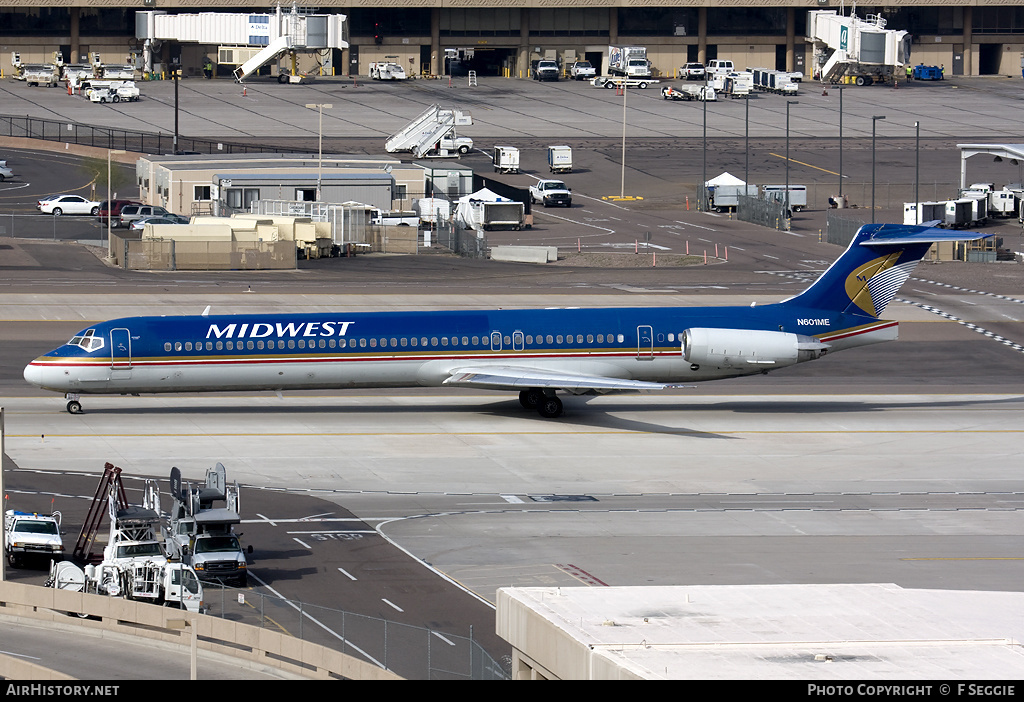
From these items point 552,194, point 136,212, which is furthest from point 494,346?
point 552,194

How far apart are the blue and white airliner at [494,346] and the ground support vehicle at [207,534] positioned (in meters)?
12.9

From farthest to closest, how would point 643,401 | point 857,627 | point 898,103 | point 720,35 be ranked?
point 720,35
point 898,103
point 643,401
point 857,627

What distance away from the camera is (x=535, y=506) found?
1593 inches

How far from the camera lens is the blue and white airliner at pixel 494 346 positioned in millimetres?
48656

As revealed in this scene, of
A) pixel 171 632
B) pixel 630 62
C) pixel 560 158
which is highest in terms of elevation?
pixel 630 62

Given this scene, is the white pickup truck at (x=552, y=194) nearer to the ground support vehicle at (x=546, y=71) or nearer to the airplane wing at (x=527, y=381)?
the ground support vehicle at (x=546, y=71)

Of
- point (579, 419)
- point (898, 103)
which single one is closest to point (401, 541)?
point (579, 419)

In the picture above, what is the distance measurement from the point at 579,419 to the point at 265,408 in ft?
36.9

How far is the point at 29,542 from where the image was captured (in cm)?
3469

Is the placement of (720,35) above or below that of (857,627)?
Result: above

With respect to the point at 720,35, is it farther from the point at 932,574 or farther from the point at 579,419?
the point at 932,574

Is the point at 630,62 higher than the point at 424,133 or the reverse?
higher

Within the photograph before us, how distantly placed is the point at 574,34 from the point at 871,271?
412ft

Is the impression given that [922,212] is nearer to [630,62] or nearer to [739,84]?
[739,84]
